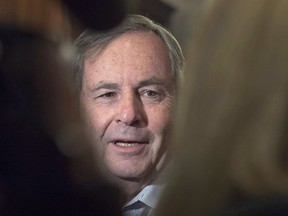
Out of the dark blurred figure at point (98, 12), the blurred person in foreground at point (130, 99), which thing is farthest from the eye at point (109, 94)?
the dark blurred figure at point (98, 12)

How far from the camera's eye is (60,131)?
44.9 inches

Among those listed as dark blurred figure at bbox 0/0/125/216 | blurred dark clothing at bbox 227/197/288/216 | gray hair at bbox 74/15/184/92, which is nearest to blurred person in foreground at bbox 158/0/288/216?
blurred dark clothing at bbox 227/197/288/216

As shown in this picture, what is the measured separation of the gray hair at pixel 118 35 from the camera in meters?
1.07

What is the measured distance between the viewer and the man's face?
3.60 feet

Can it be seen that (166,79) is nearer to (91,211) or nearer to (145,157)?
(145,157)

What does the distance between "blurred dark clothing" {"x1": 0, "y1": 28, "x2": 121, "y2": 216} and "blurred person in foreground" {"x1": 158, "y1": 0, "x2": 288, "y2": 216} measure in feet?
0.73

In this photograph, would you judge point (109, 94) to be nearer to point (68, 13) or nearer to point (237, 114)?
point (68, 13)

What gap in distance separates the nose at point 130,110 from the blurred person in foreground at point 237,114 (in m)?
0.16

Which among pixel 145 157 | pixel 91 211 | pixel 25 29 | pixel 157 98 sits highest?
pixel 25 29

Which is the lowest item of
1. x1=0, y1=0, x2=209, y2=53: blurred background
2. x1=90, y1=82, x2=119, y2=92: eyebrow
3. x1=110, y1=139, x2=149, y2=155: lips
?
x1=110, y1=139, x2=149, y2=155: lips

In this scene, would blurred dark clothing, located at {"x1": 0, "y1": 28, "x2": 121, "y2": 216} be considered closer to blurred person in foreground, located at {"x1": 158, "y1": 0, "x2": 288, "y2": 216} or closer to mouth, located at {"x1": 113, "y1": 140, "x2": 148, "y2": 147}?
Answer: mouth, located at {"x1": 113, "y1": 140, "x2": 148, "y2": 147}

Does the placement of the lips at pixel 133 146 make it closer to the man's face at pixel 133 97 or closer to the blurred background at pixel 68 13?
the man's face at pixel 133 97

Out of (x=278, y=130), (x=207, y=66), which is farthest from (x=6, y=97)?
(x=278, y=130)

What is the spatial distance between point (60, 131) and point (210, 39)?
1.11ft
